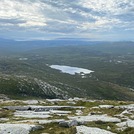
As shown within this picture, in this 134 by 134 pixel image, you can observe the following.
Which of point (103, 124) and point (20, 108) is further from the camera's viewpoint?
point (20, 108)

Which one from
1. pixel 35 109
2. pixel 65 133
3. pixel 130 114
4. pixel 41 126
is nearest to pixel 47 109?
pixel 35 109

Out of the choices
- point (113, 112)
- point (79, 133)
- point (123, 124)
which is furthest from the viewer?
point (113, 112)

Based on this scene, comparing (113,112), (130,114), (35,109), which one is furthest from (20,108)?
(130,114)

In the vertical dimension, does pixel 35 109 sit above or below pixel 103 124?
below

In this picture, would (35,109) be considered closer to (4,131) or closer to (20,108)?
(20,108)

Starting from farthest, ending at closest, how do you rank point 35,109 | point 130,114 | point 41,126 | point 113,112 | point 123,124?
point 35,109
point 113,112
point 130,114
point 123,124
point 41,126

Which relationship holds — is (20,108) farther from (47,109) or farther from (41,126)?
(41,126)

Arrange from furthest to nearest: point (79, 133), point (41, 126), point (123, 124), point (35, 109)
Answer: point (35, 109) < point (123, 124) < point (41, 126) < point (79, 133)

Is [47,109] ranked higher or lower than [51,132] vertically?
lower

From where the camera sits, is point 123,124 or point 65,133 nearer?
point 65,133
